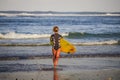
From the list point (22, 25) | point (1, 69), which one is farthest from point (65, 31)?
point (1, 69)

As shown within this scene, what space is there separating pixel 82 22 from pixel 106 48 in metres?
3.52

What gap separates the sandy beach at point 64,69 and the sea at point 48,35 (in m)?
0.50

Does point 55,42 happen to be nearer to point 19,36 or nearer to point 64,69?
point 64,69

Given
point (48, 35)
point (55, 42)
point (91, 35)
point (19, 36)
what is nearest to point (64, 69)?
point (55, 42)

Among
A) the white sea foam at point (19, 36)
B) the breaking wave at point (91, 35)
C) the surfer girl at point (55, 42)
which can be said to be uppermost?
the surfer girl at point (55, 42)

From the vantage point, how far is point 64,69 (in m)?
6.03

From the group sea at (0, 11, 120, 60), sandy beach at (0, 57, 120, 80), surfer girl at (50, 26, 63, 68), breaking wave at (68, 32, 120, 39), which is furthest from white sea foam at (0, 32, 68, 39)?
surfer girl at (50, 26, 63, 68)

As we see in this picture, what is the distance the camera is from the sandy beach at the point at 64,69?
A: 5.38m

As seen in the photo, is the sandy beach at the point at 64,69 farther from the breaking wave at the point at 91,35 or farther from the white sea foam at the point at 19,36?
the breaking wave at the point at 91,35

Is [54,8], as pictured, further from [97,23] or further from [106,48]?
[97,23]

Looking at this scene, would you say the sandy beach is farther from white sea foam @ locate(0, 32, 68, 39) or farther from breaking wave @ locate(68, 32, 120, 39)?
breaking wave @ locate(68, 32, 120, 39)

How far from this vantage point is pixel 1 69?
5.96 m

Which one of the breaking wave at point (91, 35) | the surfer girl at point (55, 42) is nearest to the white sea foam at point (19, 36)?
the breaking wave at point (91, 35)

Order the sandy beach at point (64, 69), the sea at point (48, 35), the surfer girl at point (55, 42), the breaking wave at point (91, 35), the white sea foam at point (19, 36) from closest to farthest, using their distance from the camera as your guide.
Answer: the surfer girl at point (55, 42) → the sandy beach at point (64, 69) → the sea at point (48, 35) → the white sea foam at point (19, 36) → the breaking wave at point (91, 35)
